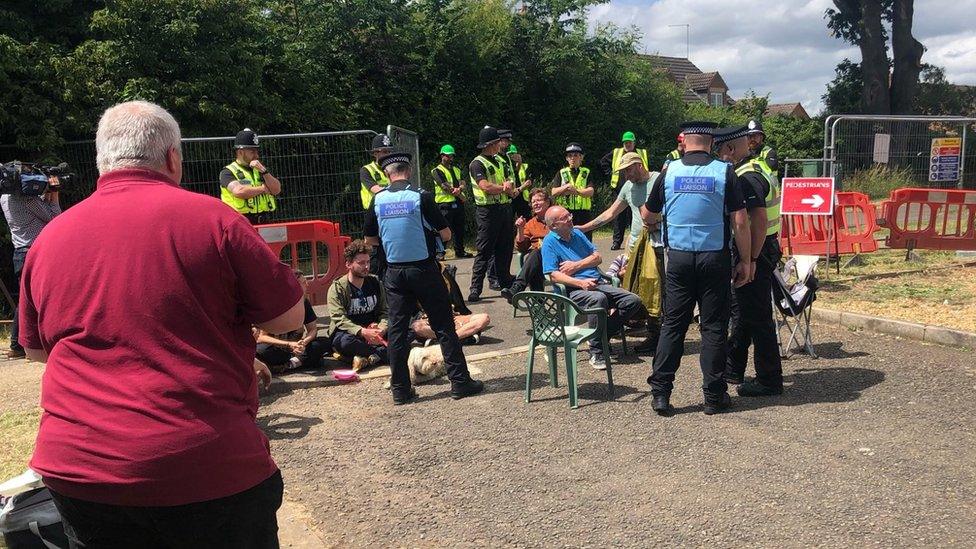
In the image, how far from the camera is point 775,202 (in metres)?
6.41

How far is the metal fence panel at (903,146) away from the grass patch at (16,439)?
40.3 ft

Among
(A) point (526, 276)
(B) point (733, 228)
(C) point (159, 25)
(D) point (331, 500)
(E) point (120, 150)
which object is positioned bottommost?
(D) point (331, 500)

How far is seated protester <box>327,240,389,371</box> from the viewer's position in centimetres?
685

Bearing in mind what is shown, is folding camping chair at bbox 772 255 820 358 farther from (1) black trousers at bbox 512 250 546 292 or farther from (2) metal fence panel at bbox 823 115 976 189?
(2) metal fence panel at bbox 823 115 976 189

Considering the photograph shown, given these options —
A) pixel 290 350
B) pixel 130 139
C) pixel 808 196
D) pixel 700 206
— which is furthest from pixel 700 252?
pixel 808 196

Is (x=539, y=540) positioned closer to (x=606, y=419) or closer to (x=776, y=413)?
(x=606, y=419)

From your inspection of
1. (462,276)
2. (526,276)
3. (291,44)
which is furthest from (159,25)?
(526,276)

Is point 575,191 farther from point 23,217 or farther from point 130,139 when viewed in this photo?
point 130,139

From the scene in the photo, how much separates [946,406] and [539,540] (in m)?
3.39

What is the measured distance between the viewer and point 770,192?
243 inches

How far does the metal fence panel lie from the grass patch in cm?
1228

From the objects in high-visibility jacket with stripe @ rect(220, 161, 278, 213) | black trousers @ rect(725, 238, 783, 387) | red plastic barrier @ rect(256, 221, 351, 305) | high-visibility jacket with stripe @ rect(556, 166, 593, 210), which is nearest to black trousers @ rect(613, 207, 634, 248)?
high-visibility jacket with stripe @ rect(556, 166, 593, 210)

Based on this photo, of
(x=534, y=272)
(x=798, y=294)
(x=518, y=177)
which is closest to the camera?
(x=798, y=294)

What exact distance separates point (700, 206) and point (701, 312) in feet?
2.46
